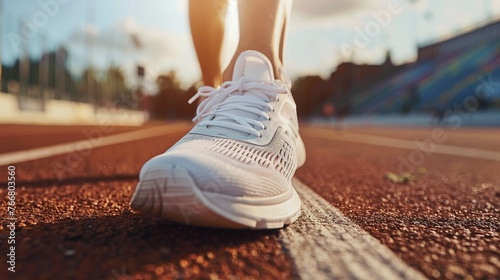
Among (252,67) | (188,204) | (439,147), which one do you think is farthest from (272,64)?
(439,147)

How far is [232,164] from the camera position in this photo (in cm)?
103

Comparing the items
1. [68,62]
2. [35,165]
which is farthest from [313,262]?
[68,62]

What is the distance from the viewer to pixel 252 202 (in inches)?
38.3

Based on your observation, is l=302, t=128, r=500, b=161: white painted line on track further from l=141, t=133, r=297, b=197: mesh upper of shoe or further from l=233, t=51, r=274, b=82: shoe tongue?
l=141, t=133, r=297, b=197: mesh upper of shoe

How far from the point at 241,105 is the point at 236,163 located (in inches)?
11.9

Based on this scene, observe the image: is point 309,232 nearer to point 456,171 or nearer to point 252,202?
point 252,202

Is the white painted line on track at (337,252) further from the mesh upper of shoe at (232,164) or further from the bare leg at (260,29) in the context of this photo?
the bare leg at (260,29)

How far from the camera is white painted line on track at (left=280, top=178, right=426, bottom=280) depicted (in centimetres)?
76

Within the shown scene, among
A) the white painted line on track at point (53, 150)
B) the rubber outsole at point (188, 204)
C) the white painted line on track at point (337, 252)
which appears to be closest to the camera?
the white painted line on track at point (337, 252)

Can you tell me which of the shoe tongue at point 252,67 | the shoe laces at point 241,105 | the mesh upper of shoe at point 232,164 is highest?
the shoe tongue at point 252,67

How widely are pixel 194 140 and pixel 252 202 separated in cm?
28

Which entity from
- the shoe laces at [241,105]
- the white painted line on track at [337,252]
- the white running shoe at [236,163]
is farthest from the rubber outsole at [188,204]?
the shoe laces at [241,105]

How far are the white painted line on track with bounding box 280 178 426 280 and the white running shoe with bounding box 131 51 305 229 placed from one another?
64 mm

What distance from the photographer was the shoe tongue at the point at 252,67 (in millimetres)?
1368
